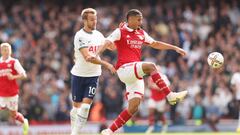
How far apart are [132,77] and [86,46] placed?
1602 millimetres

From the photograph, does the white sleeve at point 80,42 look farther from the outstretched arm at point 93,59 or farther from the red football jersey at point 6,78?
the red football jersey at point 6,78

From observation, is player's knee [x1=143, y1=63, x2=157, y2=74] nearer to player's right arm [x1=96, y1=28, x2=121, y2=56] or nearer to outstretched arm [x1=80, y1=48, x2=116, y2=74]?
outstretched arm [x1=80, y1=48, x2=116, y2=74]

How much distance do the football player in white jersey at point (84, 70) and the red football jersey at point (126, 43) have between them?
838 millimetres

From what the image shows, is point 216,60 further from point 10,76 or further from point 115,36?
point 10,76

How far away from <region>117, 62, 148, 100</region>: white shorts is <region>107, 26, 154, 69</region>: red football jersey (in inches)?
7.2

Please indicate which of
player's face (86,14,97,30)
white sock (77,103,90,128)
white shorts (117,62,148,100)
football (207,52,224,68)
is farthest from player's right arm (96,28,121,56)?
football (207,52,224,68)

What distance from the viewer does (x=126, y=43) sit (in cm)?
1656

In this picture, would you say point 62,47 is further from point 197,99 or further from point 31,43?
point 197,99

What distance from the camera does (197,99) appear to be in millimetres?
27750

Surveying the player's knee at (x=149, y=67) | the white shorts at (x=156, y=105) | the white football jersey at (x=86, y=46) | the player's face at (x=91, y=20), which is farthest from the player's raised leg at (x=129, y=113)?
the white shorts at (x=156, y=105)

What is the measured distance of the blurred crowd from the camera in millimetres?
28234

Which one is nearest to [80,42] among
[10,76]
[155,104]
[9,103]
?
[10,76]

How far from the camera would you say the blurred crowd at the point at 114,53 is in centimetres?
2823

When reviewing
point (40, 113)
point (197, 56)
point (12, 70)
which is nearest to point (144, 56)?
point (197, 56)
